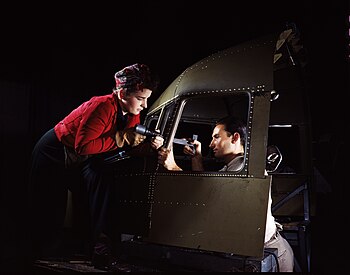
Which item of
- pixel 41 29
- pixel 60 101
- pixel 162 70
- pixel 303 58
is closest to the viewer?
pixel 303 58

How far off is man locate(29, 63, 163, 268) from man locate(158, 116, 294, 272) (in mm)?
293

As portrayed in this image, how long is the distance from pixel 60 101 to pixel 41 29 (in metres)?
1.64

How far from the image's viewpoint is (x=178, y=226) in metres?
3.42

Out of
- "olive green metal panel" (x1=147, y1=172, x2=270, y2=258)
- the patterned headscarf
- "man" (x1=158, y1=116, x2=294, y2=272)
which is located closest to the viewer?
"olive green metal panel" (x1=147, y1=172, x2=270, y2=258)

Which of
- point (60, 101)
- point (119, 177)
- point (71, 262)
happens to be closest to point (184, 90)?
point (119, 177)

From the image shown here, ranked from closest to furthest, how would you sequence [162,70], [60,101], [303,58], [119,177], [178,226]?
[178,226] < [119,177] < [303,58] < [60,101] < [162,70]

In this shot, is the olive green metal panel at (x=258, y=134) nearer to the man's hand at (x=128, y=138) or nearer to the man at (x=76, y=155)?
the man at (x=76, y=155)

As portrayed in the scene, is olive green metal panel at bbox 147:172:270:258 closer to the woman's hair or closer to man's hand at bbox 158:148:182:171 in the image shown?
man's hand at bbox 158:148:182:171

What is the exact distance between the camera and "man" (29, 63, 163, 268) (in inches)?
148

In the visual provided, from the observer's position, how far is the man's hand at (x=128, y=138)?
3779 mm

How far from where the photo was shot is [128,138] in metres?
3.82

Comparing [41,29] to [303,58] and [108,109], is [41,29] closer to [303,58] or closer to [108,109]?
[108,109]

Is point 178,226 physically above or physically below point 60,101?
below

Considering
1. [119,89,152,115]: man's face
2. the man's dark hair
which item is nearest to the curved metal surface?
[119,89,152,115]: man's face
